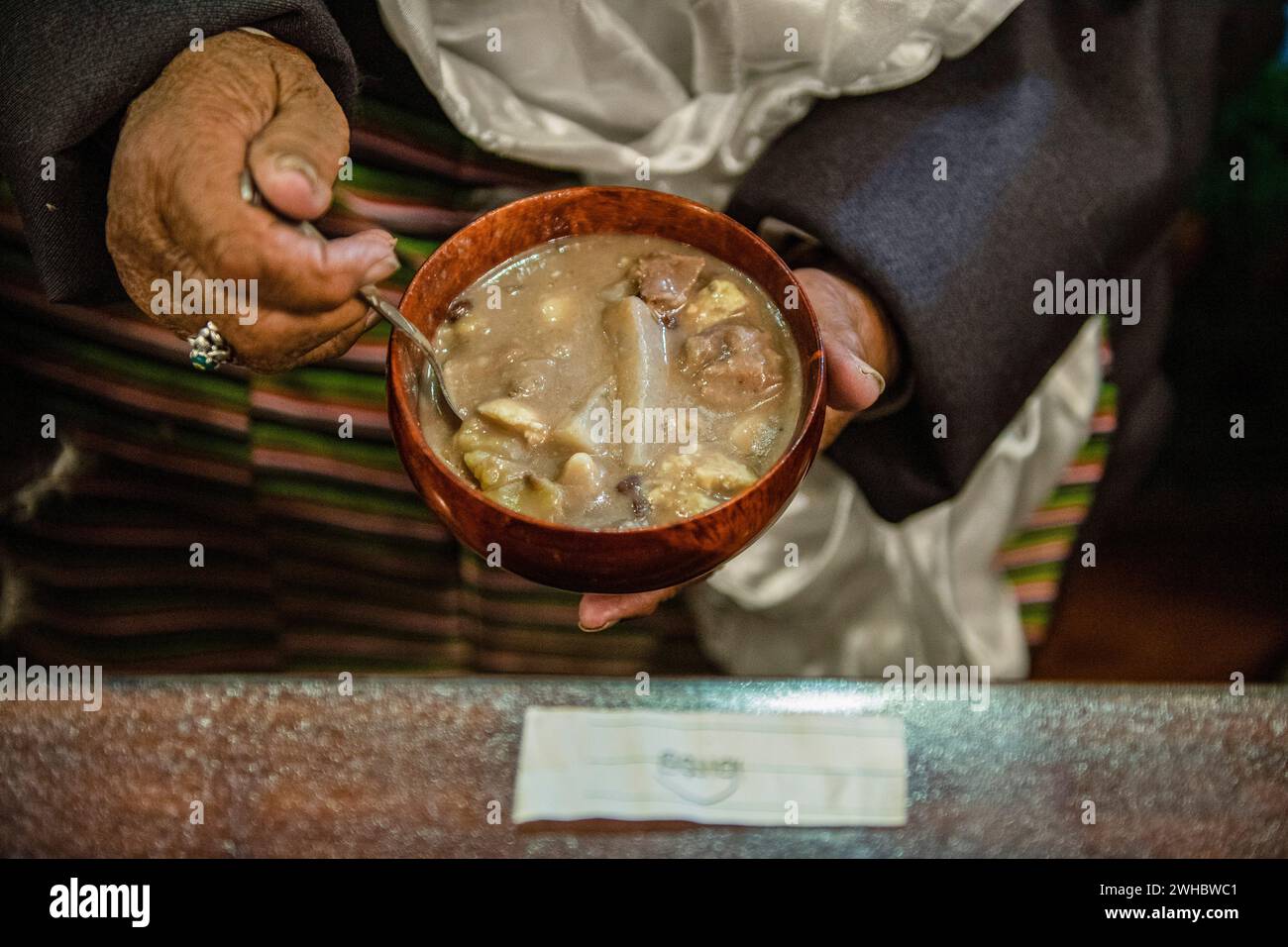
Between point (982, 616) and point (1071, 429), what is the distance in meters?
0.30

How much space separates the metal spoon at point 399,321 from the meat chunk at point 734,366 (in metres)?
0.23

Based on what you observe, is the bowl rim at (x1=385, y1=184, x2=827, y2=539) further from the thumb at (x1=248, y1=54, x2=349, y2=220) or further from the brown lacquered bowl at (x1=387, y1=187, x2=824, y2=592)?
the thumb at (x1=248, y1=54, x2=349, y2=220)

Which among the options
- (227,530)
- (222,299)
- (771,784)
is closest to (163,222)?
(222,299)

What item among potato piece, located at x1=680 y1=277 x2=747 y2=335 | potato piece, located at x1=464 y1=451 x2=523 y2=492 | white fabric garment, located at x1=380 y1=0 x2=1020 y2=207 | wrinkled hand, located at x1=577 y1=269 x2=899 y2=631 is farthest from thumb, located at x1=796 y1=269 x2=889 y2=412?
potato piece, located at x1=464 y1=451 x2=523 y2=492

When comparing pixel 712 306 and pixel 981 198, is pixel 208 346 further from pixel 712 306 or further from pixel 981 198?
pixel 981 198

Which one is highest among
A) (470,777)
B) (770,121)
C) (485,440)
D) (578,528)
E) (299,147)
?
(770,121)

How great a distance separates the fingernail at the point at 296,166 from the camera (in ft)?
3.07

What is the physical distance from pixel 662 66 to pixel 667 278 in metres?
0.39

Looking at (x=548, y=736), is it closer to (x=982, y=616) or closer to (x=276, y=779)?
(x=276, y=779)

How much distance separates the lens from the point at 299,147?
969 millimetres

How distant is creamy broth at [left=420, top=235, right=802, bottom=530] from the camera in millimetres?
975

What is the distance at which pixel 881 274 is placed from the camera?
4.11 feet

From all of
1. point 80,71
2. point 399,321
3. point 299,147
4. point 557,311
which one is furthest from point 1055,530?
point 80,71

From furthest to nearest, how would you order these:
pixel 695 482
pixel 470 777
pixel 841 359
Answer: pixel 470 777 → pixel 841 359 → pixel 695 482
